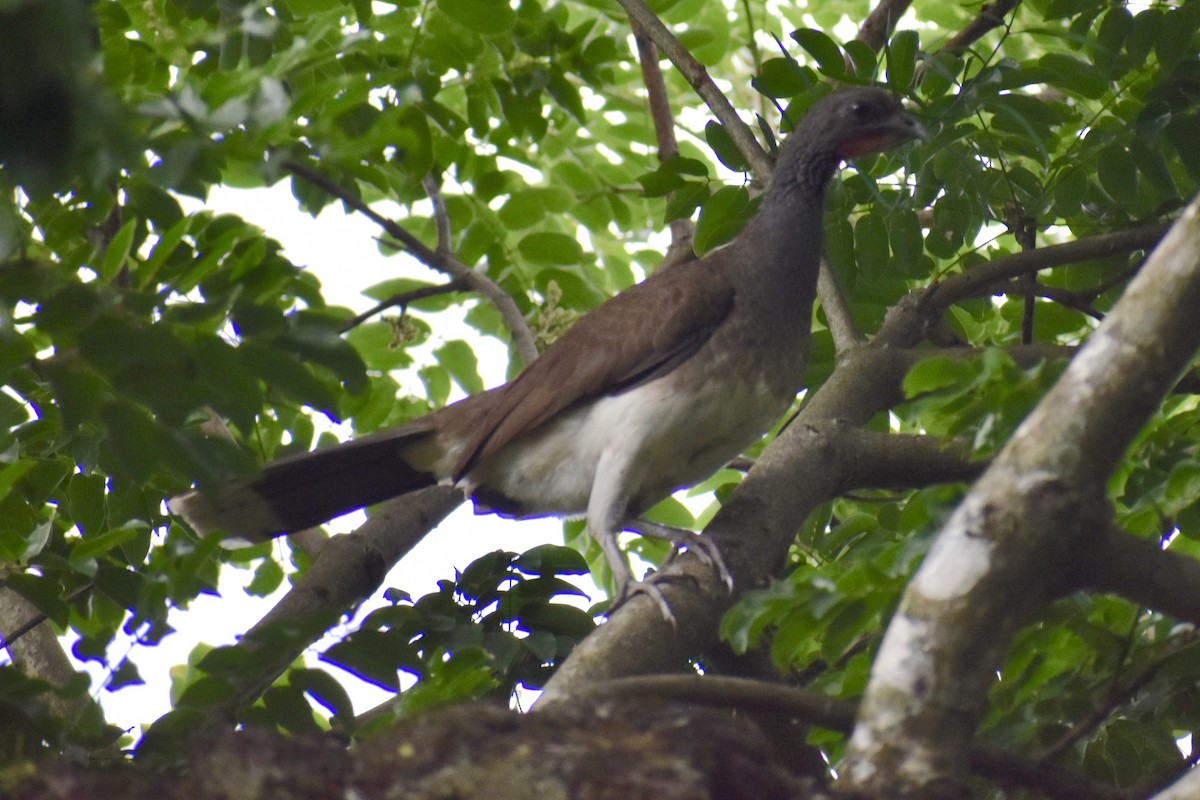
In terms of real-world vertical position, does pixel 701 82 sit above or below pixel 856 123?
above

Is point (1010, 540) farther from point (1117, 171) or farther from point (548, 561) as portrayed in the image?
point (1117, 171)

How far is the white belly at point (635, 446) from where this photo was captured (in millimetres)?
4539

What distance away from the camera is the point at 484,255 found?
5629mm

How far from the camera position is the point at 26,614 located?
181 inches

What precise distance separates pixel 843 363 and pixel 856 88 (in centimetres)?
102

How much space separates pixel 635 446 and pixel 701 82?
1358mm

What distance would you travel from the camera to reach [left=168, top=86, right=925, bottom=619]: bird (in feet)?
15.0

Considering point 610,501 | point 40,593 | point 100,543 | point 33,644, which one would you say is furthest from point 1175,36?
point 33,644

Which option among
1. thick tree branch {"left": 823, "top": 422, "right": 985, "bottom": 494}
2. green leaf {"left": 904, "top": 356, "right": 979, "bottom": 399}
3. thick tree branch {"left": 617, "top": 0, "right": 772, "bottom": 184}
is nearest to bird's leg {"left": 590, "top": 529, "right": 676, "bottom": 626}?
thick tree branch {"left": 823, "top": 422, "right": 985, "bottom": 494}

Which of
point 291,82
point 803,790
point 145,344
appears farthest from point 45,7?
point 291,82

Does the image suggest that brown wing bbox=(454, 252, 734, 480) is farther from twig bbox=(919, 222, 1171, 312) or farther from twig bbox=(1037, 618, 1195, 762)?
twig bbox=(1037, 618, 1195, 762)

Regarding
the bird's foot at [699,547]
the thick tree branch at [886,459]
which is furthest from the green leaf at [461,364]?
the thick tree branch at [886,459]

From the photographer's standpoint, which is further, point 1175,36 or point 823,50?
point 823,50

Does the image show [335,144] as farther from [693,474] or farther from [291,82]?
[693,474]
